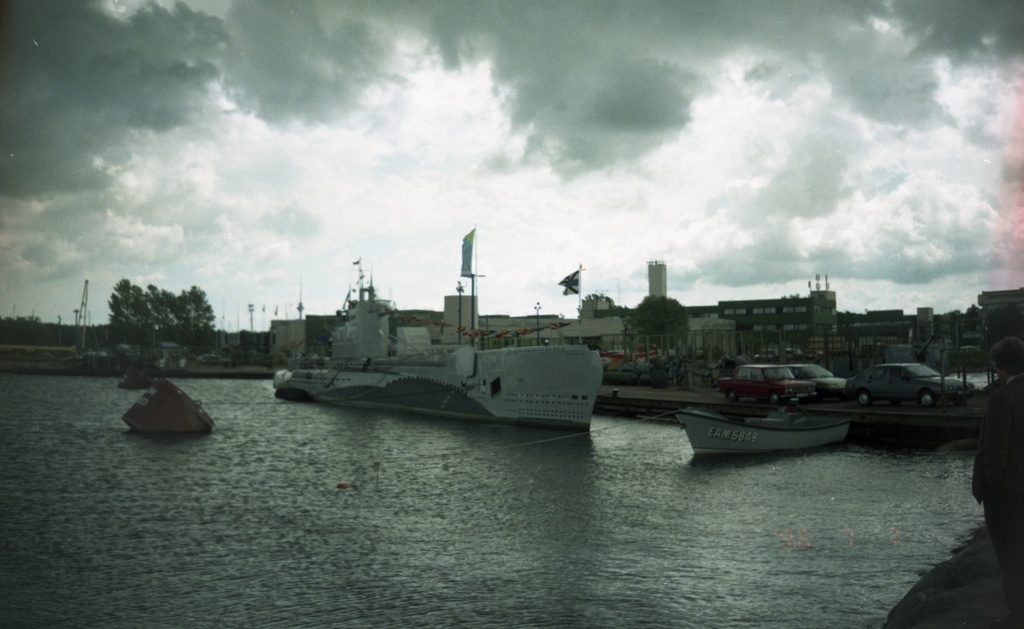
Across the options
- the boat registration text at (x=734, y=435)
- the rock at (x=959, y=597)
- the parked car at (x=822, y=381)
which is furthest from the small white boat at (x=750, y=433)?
the rock at (x=959, y=597)

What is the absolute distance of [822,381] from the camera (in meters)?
37.7

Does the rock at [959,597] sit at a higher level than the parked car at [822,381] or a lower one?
lower

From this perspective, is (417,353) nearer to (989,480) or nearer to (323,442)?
(323,442)

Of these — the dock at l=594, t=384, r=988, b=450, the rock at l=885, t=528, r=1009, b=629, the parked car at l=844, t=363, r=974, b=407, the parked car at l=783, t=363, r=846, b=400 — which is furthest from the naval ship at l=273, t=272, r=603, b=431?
the rock at l=885, t=528, r=1009, b=629

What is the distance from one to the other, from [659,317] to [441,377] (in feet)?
209

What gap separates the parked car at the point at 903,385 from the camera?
31634mm

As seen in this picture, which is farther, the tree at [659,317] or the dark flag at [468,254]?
the tree at [659,317]

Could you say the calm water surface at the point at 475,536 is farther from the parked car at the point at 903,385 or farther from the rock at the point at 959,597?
the parked car at the point at 903,385

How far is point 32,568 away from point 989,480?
15.2 metres

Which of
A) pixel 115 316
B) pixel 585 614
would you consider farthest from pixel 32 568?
pixel 115 316

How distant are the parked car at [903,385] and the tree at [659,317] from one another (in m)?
71.8

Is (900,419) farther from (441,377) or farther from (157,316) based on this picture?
(157,316)

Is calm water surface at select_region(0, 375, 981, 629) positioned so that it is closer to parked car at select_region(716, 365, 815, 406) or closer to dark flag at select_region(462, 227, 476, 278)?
parked car at select_region(716, 365, 815, 406)

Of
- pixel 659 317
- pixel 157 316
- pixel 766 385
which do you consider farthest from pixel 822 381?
pixel 157 316
